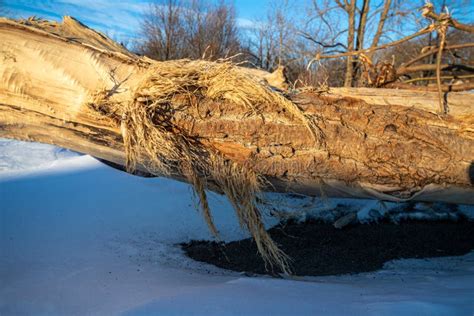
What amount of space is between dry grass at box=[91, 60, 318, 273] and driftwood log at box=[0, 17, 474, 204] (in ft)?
0.19

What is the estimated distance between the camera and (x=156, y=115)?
2.46 meters

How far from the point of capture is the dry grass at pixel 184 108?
2.43 m

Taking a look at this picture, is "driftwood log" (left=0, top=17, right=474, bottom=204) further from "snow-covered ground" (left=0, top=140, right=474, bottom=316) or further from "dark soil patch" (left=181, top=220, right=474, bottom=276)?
"dark soil patch" (left=181, top=220, right=474, bottom=276)

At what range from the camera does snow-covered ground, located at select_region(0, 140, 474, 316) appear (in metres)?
2.55

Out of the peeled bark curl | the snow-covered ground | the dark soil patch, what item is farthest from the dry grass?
the dark soil patch

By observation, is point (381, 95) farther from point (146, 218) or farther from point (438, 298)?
point (146, 218)

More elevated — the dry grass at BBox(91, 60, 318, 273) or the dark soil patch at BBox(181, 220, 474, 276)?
the dry grass at BBox(91, 60, 318, 273)

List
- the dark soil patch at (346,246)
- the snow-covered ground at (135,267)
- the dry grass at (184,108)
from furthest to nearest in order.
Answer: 1. the dark soil patch at (346,246)
2. the snow-covered ground at (135,267)
3. the dry grass at (184,108)

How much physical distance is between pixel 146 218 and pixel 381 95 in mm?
5198

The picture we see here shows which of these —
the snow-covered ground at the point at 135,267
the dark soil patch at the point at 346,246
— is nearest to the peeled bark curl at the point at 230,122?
the snow-covered ground at the point at 135,267

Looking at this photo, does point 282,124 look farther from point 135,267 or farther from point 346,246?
point 346,246

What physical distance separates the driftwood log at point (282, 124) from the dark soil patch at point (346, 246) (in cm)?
237

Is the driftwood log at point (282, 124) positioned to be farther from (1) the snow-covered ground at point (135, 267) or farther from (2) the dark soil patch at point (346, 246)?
(2) the dark soil patch at point (346, 246)

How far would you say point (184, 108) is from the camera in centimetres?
Result: 251
